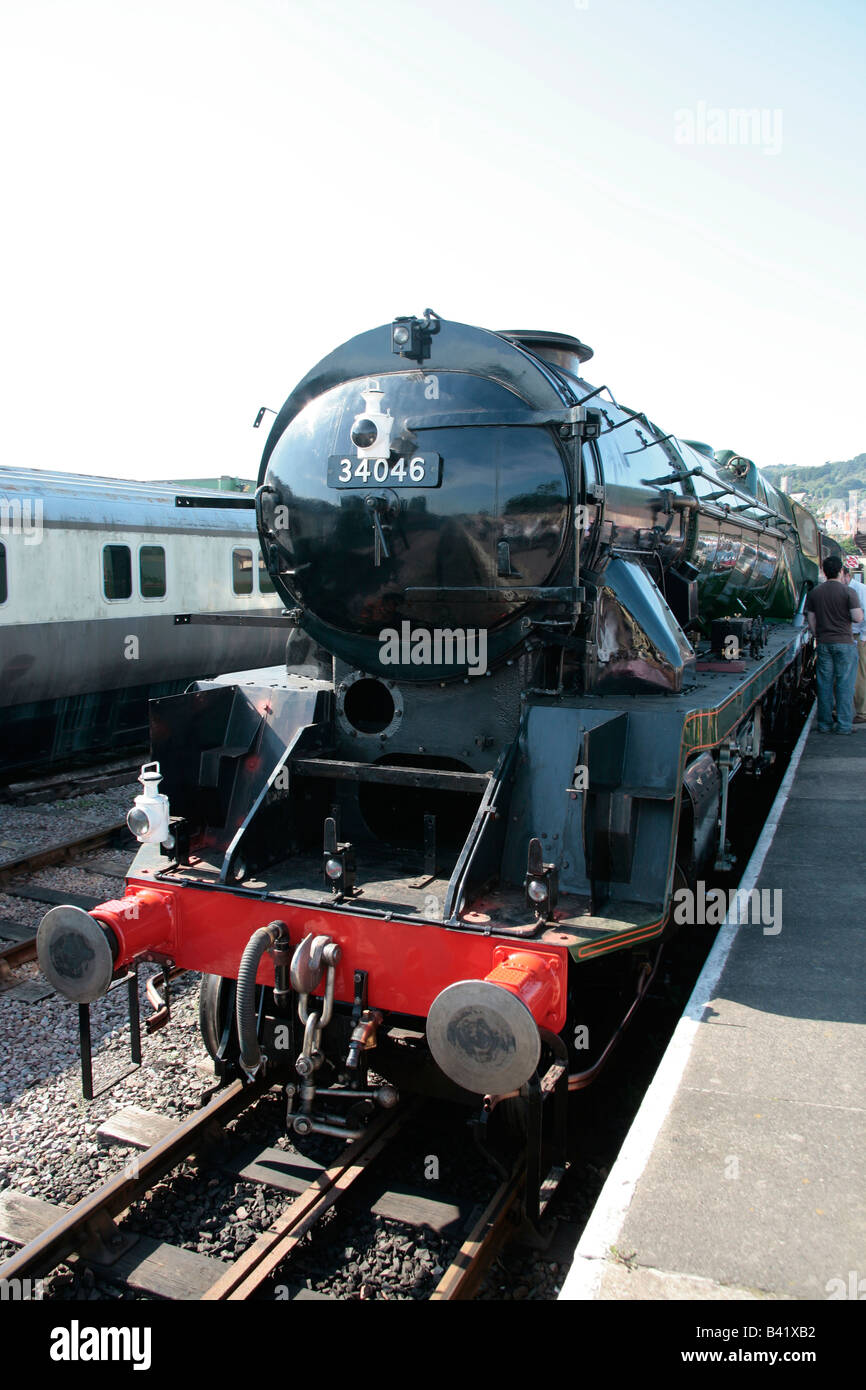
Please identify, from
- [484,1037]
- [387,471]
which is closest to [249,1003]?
[484,1037]

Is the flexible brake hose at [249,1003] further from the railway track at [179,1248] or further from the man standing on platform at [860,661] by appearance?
the man standing on platform at [860,661]

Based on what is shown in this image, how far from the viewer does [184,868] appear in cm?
413

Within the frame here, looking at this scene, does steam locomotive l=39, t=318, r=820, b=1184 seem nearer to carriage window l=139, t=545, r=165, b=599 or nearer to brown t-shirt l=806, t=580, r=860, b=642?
brown t-shirt l=806, t=580, r=860, b=642

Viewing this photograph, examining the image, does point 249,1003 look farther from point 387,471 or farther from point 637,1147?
point 387,471

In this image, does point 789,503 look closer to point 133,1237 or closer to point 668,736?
point 668,736

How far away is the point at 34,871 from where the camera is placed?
7.02 meters

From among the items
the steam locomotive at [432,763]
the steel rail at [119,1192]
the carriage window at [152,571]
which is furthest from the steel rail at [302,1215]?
the carriage window at [152,571]

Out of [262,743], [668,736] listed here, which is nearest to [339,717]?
[262,743]

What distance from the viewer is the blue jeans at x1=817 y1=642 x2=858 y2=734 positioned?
9203 mm

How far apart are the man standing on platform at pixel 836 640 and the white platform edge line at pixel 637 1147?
219 inches

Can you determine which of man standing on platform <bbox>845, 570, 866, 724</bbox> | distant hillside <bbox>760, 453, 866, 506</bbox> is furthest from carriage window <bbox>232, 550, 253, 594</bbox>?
distant hillside <bbox>760, 453, 866, 506</bbox>

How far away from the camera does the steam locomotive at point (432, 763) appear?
354cm

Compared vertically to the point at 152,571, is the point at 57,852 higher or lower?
lower

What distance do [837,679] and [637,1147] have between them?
7516 millimetres
